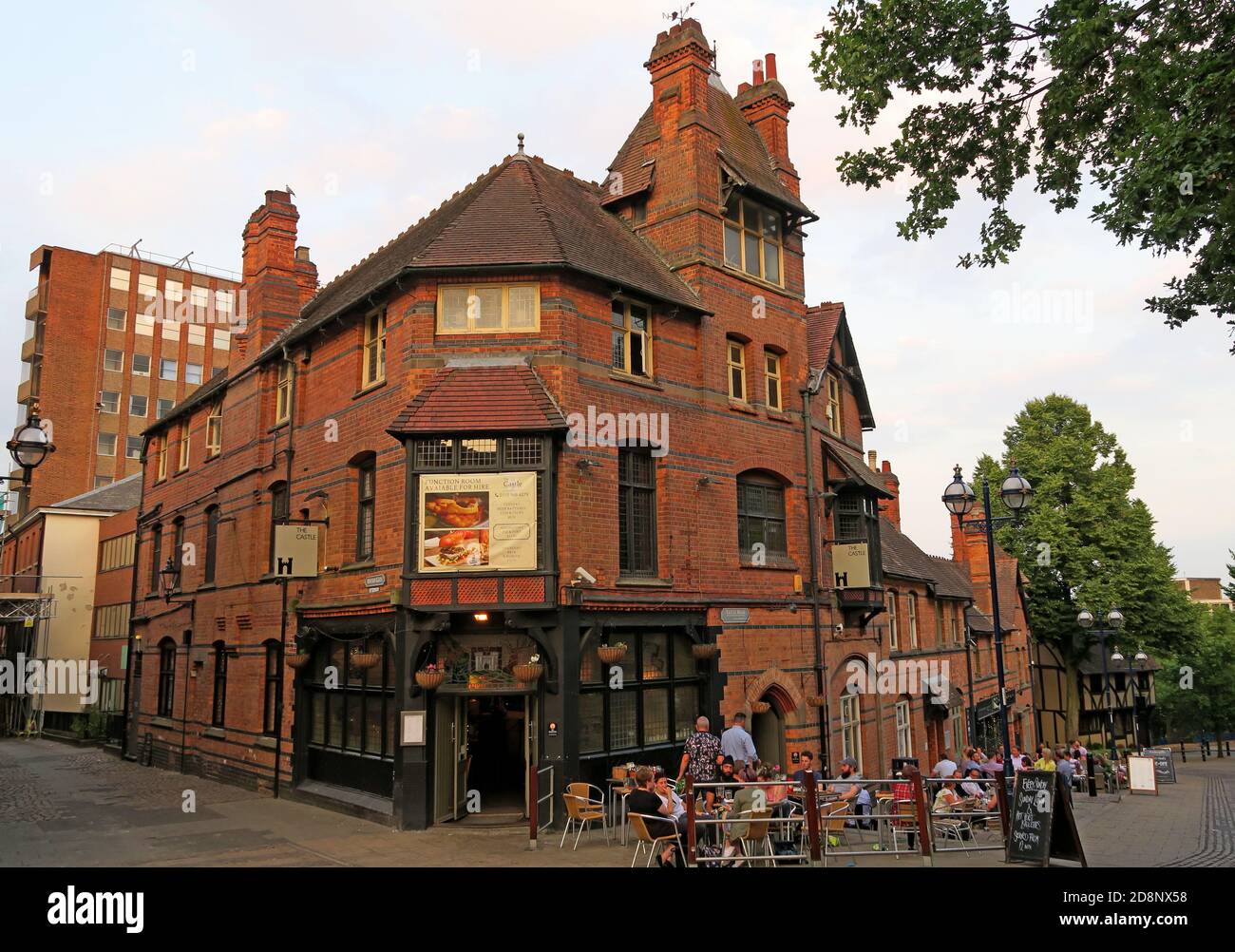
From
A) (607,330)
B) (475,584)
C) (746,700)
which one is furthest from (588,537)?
(746,700)

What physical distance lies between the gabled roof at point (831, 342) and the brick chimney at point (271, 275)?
1333cm

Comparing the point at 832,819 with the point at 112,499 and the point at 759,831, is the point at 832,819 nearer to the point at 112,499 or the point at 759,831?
the point at 759,831

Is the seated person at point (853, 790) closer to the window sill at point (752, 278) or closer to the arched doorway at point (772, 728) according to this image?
the arched doorway at point (772, 728)

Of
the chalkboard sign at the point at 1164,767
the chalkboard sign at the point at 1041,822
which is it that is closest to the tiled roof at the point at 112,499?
the chalkboard sign at the point at 1041,822

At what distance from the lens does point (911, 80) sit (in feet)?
39.4

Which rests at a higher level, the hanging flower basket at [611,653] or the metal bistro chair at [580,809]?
the hanging flower basket at [611,653]

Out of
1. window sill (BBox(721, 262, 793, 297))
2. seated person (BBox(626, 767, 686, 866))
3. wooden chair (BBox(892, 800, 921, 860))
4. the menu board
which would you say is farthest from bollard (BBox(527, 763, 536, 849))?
the menu board

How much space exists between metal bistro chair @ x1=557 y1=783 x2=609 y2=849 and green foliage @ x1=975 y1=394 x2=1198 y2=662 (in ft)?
90.9

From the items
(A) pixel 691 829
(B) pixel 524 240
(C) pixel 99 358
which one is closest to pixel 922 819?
(A) pixel 691 829

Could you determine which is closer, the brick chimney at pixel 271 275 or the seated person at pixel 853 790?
the seated person at pixel 853 790

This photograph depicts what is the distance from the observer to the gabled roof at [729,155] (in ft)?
63.6
